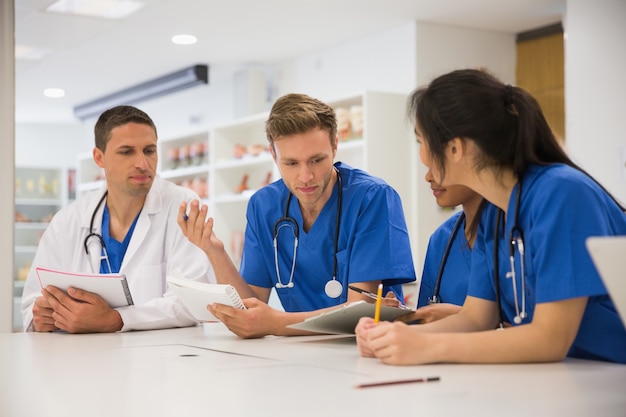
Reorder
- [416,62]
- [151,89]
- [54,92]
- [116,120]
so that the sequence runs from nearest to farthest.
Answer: [116,120] → [416,62] → [151,89] → [54,92]

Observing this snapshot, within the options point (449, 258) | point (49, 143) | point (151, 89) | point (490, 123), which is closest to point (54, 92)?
point (151, 89)

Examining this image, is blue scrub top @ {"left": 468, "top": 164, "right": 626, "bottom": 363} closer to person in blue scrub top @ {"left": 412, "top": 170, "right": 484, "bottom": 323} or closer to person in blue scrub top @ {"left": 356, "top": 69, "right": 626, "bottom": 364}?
person in blue scrub top @ {"left": 356, "top": 69, "right": 626, "bottom": 364}

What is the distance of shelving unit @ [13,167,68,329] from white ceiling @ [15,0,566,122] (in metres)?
2.15

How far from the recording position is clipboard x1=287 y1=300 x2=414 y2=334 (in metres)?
1.84

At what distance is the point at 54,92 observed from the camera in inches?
351

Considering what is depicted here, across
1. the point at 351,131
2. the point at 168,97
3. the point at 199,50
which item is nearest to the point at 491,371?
the point at 351,131

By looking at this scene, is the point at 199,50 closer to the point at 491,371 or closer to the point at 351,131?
the point at 351,131

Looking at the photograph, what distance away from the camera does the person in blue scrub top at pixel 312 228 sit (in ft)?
7.71

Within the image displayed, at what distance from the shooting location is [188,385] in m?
1.41

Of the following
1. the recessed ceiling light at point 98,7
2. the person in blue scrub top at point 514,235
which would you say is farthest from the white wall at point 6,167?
the recessed ceiling light at point 98,7

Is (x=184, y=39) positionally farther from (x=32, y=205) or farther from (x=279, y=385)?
(x=279, y=385)

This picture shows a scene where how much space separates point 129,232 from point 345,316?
3.98 ft

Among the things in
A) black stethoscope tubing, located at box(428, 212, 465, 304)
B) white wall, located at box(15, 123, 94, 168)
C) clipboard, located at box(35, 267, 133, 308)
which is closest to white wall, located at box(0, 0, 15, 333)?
clipboard, located at box(35, 267, 133, 308)

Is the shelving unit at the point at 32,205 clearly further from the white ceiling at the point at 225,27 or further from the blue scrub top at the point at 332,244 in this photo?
the blue scrub top at the point at 332,244
